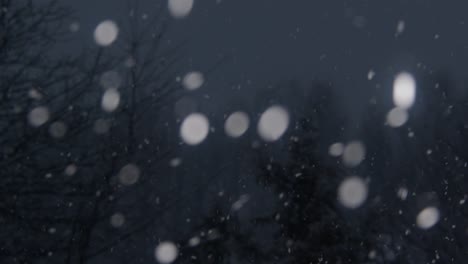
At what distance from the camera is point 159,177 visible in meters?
6.50

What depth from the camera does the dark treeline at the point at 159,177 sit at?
12.2ft

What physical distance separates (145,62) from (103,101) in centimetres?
87

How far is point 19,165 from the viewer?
12.3 feet

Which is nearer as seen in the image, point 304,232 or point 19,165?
point 19,165

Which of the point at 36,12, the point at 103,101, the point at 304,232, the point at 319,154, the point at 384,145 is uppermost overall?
the point at 36,12

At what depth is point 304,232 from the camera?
11703mm

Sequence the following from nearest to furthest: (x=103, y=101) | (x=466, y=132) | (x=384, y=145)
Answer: (x=103, y=101) < (x=466, y=132) < (x=384, y=145)

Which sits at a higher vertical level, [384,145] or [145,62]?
Result: [145,62]

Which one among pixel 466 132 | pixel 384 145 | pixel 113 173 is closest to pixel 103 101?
pixel 113 173

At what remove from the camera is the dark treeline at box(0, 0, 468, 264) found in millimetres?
3705

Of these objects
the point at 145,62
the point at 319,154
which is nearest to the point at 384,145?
the point at 319,154

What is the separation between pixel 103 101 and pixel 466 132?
7.65 metres

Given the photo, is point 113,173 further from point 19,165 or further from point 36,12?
point 36,12

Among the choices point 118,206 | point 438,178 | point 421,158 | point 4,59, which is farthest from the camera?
point 421,158
